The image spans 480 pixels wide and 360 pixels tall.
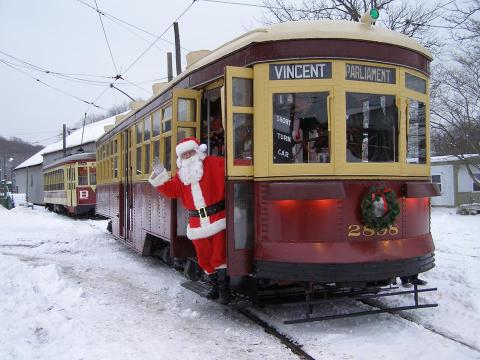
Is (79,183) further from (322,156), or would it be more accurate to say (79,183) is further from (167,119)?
(322,156)

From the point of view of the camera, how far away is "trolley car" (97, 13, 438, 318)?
462 centimetres

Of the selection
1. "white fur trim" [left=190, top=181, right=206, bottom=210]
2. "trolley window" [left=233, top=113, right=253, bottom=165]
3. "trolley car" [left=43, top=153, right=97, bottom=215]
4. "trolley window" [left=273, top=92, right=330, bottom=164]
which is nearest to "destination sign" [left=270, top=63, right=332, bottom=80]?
"trolley window" [left=273, top=92, right=330, bottom=164]

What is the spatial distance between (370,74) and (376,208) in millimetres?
1253

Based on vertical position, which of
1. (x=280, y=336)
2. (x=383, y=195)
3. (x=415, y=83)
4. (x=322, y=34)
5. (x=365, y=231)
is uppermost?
(x=322, y=34)

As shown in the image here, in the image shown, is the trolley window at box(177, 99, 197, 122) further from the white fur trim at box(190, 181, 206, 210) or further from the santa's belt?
the santa's belt

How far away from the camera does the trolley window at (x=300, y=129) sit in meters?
4.72

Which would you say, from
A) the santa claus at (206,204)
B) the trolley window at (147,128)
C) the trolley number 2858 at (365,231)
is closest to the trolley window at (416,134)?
the trolley number 2858 at (365,231)

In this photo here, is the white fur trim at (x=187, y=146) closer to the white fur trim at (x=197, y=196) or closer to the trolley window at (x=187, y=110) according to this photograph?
the white fur trim at (x=197, y=196)

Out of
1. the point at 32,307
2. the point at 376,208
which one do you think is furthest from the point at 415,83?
the point at 32,307

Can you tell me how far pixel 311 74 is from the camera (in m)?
4.70

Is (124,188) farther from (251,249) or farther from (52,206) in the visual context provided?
(52,206)

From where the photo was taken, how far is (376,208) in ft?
15.3

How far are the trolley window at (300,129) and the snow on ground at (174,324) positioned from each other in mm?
1630

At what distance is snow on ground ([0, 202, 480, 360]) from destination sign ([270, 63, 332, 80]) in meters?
2.35
